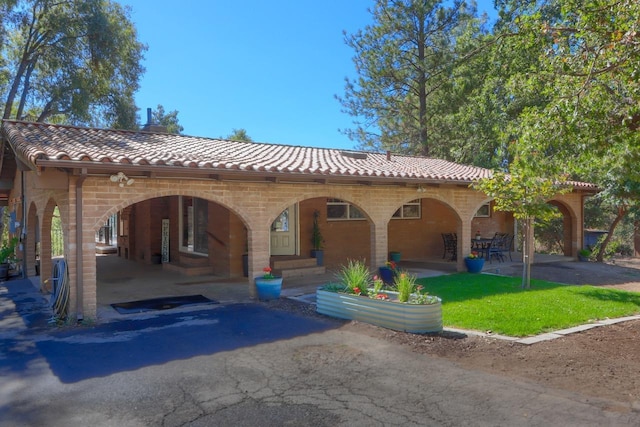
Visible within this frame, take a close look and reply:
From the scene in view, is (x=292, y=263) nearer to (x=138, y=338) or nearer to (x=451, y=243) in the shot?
(x=451, y=243)

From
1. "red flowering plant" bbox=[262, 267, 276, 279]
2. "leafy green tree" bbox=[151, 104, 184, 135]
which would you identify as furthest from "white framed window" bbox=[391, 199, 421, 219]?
"leafy green tree" bbox=[151, 104, 184, 135]

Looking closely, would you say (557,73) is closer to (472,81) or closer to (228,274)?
(228,274)

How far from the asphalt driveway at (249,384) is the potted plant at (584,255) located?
1333cm

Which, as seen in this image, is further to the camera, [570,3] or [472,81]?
[472,81]

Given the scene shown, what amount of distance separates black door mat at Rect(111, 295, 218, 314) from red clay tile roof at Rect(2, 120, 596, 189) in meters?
2.87

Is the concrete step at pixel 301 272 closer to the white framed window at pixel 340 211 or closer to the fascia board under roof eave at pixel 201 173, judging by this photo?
the white framed window at pixel 340 211

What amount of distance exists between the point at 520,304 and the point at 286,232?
7.46m

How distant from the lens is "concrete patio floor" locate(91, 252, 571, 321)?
1054cm

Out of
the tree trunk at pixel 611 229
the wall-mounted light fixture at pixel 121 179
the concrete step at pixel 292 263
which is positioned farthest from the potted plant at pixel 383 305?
the tree trunk at pixel 611 229

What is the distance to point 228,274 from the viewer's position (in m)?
13.4

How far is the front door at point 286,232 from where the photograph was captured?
14594 mm

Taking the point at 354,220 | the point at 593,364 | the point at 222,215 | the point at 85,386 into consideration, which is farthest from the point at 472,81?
the point at 85,386

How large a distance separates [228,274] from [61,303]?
5.48m

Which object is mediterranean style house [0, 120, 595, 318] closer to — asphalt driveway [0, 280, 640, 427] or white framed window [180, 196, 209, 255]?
white framed window [180, 196, 209, 255]
